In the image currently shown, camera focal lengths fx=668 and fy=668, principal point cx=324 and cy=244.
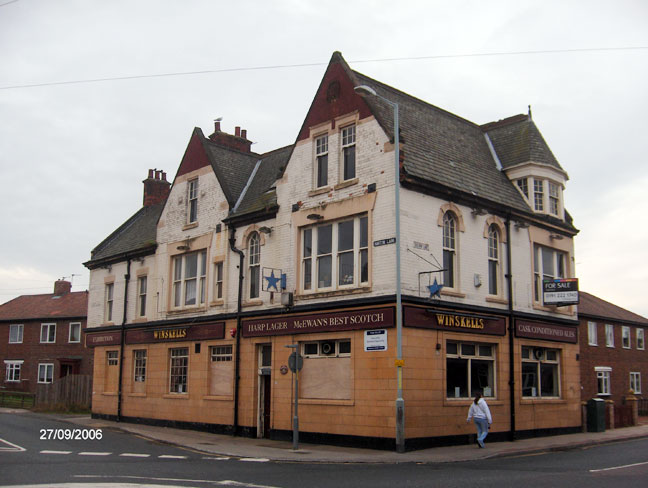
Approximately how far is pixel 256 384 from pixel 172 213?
31.4ft

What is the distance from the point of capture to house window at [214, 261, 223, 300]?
2705 centimetres

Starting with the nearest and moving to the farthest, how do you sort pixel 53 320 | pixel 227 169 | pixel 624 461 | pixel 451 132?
pixel 624 461 → pixel 451 132 → pixel 227 169 → pixel 53 320

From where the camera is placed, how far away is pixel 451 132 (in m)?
26.2

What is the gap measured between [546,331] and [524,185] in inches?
229

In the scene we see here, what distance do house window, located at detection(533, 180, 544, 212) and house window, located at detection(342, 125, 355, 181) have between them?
325 inches

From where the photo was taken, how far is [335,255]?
22.2m

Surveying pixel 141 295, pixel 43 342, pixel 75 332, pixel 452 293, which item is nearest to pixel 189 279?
pixel 141 295

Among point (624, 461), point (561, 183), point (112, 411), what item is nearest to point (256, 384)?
point (112, 411)

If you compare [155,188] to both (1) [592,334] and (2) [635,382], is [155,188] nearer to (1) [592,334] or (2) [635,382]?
(1) [592,334]

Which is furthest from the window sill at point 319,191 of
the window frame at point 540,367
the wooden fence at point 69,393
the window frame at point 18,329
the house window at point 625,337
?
the window frame at point 18,329

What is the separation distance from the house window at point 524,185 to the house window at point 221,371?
514 inches

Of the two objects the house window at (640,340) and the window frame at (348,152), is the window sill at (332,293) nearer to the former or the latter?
the window frame at (348,152)

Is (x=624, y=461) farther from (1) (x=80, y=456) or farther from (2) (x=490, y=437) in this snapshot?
(1) (x=80, y=456)

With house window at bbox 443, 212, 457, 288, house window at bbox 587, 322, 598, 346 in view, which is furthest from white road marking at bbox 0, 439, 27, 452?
house window at bbox 587, 322, 598, 346
